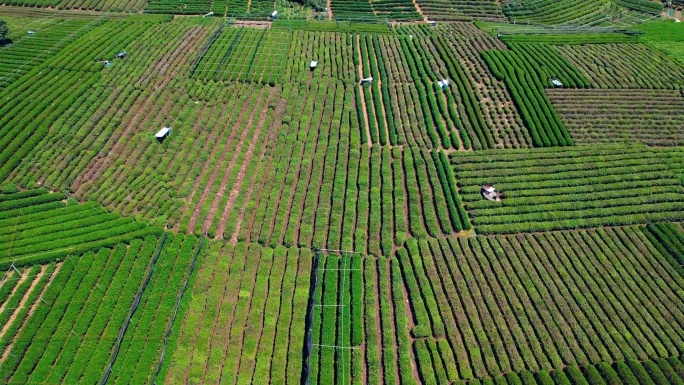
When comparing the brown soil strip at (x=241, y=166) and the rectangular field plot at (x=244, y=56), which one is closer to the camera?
the brown soil strip at (x=241, y=166)

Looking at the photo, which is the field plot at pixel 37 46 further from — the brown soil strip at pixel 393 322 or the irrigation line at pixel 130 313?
the brown soil strip at pixel 393 322

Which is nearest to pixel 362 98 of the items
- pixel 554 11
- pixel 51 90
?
pixel 51 90

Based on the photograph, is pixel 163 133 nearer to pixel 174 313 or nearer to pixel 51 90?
pixel 51 90

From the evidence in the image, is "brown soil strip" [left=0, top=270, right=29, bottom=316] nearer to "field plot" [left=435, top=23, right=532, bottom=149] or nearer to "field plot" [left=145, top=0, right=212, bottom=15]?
"field plot" [left=435, top=23, right=532, bottom=149]

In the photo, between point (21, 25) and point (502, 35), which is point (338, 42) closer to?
point (502, 35)

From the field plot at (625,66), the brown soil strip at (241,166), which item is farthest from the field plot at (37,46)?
the field plot at (625,66)

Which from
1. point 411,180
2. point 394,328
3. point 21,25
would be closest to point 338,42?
point 411,180
